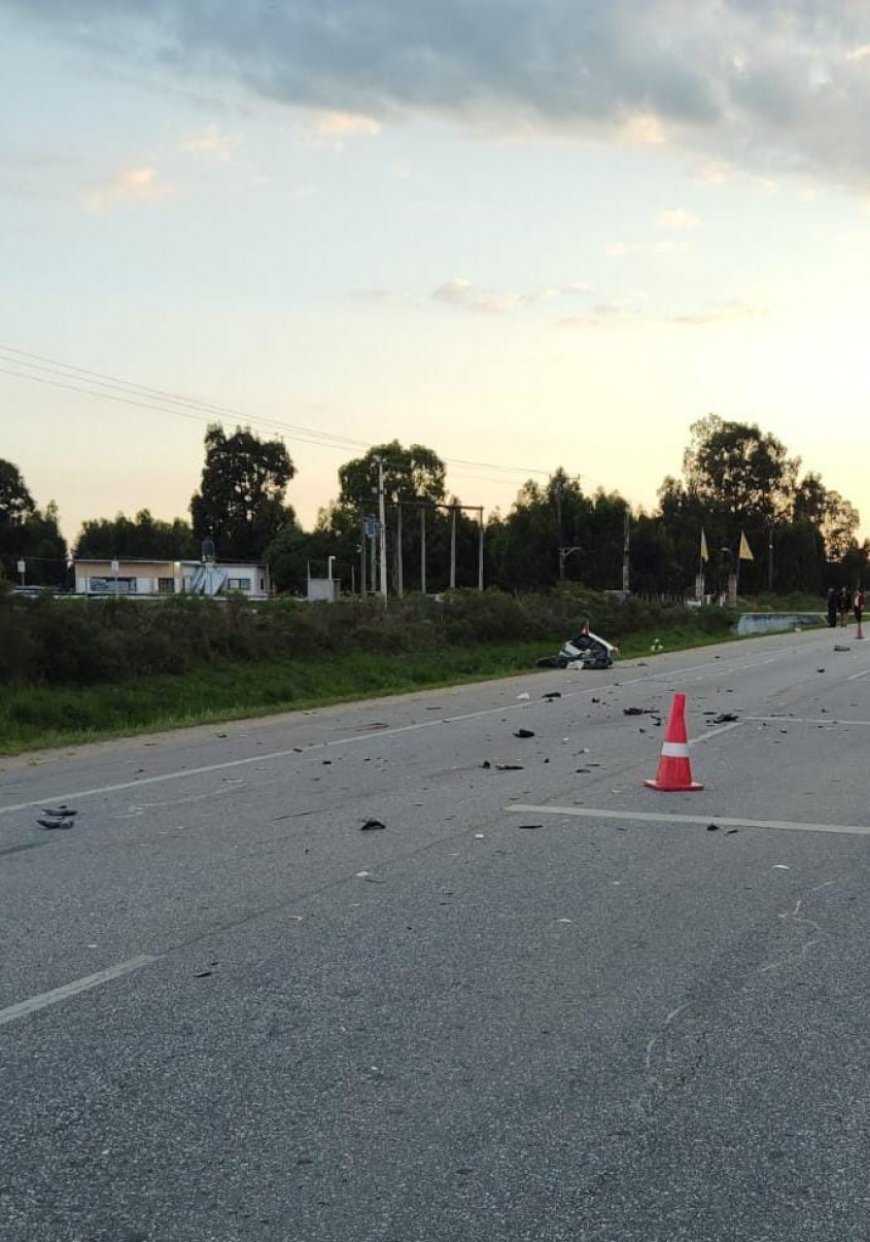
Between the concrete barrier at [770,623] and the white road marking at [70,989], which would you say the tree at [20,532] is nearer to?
the concrete barrier at [770,623]

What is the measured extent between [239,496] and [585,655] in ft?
357

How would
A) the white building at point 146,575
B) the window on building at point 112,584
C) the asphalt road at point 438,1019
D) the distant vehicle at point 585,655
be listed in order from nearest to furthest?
the asphalt road at point 438,1019
the distant vehicle at point 585,655
the window on building at point 112,584
the white building at point 146,575

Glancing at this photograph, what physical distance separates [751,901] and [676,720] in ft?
12.8

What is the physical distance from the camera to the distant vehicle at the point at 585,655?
2820cm

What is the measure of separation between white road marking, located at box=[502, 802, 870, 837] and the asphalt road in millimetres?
42

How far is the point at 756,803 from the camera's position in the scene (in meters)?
9.35

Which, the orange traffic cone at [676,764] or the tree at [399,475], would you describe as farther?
the tree at [399,475]

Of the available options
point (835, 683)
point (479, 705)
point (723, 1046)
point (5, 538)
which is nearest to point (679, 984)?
point (723, 1046)

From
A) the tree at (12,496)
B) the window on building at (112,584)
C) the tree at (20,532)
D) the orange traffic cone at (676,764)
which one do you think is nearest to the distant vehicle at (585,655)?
the orange traffic cone at (676,764)

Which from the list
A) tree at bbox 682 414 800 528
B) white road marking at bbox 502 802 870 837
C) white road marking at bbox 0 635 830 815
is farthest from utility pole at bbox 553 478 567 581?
white road marking at bbox 502 802 870 837

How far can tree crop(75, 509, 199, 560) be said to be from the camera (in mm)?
148625

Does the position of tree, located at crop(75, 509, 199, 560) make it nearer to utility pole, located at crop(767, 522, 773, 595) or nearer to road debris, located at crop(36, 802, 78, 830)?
utility pole, located at crop(767, 522, 773, 595)

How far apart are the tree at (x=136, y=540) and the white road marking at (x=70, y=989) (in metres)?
140

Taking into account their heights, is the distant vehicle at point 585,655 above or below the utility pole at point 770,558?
below
